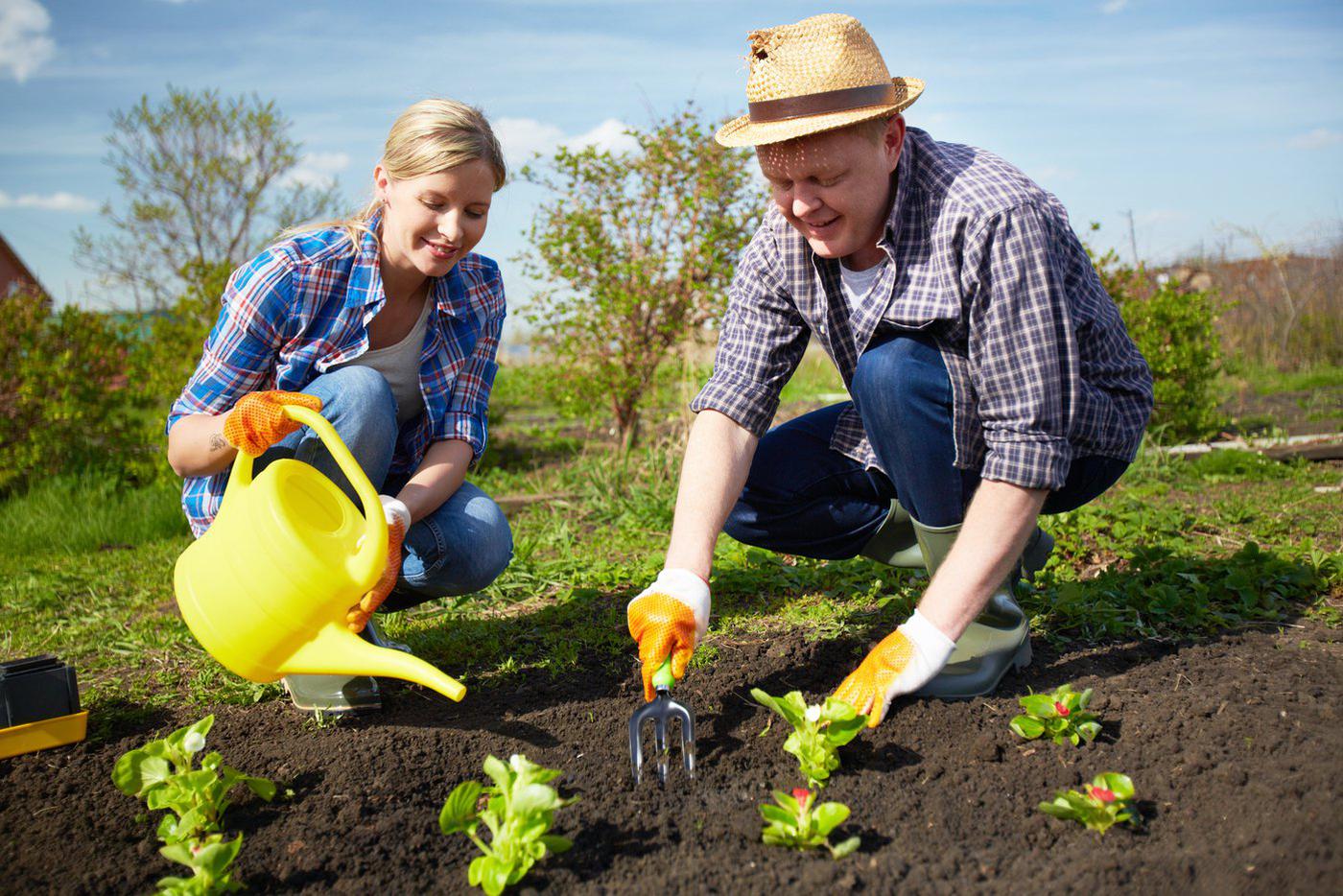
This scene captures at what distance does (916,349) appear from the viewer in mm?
2037

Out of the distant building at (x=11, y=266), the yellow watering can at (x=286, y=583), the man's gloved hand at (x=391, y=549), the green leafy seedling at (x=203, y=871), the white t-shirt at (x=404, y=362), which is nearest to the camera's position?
the green leafy seedling at (x=203, y=871)

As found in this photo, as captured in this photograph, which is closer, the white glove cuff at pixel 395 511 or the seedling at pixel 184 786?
the seedling at pixel 184 786

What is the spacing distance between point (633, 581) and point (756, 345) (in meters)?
1.12

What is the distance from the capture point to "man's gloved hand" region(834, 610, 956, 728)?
1.81 meters

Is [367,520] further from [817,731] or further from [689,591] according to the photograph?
[817,731]

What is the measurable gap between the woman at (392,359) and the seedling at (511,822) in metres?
0.63

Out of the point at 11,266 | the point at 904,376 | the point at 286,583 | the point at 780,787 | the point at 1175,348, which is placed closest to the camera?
the point at 286,583

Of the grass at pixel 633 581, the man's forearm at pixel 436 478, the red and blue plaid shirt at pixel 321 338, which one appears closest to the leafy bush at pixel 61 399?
the grass at pixel 633 581

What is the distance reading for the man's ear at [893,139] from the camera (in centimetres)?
189

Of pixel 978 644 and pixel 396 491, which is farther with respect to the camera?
pixel 396 491

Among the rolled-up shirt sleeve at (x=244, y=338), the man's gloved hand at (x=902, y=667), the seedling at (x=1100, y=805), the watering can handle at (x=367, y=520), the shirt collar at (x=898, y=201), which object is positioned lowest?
the seedling at (x=1100, y=805)

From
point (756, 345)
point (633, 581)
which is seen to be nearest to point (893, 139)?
point (756, 345)

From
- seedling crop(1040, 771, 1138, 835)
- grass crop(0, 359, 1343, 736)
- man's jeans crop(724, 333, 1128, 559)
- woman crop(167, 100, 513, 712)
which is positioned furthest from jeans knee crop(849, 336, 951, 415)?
woman crop(167, 100, 513, 712)

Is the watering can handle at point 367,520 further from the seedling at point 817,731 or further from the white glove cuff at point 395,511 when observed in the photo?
the seedling at point 817,731
